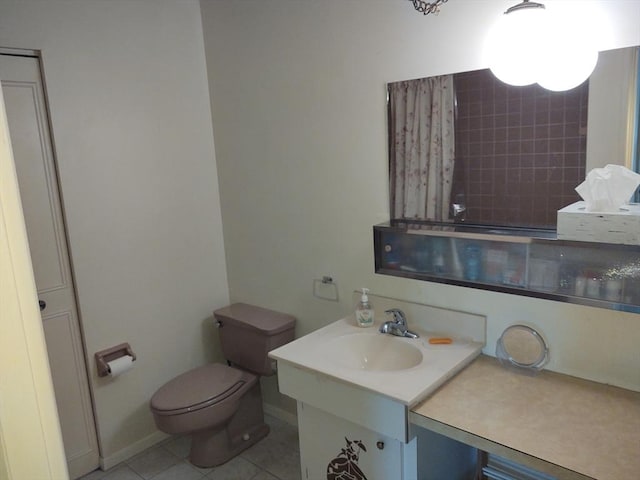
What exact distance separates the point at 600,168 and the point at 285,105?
144 centimetres

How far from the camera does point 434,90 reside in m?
1.81

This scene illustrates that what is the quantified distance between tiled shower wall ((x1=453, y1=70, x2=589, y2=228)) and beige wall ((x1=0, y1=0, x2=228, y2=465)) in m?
1.57

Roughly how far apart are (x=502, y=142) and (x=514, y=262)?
430mm

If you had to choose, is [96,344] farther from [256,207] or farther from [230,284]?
[256,207]

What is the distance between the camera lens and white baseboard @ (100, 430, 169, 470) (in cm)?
248

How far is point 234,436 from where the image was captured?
8.34 ft

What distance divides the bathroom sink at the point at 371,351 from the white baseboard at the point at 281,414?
3.14 feet

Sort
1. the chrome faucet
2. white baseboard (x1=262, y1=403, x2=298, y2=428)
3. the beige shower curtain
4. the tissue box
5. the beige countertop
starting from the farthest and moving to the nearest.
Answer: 1. white baseboard (x1=262, y1=403, x2=298, y2=428)
2. the chrome faucet
3. the beige shower curtain
4. the tissue box
5. the beige countertop

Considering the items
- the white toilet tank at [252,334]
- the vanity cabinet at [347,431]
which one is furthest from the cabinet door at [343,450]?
the white toilet tank at [252,334]

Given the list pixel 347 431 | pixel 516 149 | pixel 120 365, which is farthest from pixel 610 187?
pixel 120 365

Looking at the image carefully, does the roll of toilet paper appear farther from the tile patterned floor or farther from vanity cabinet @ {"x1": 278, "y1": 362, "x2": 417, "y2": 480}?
vanity cabinet @ {"x1": 278, "y1": 362, "x2": 417, "y2": 480}

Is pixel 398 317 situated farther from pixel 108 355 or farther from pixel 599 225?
pixel 108 355

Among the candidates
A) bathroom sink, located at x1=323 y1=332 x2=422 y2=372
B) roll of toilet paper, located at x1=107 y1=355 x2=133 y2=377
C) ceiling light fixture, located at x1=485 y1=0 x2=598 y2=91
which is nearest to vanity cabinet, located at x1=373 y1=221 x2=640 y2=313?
bathroom sink, located at x1=323 y1=332 x2=422 y2=372

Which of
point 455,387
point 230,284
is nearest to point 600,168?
point 455,387
